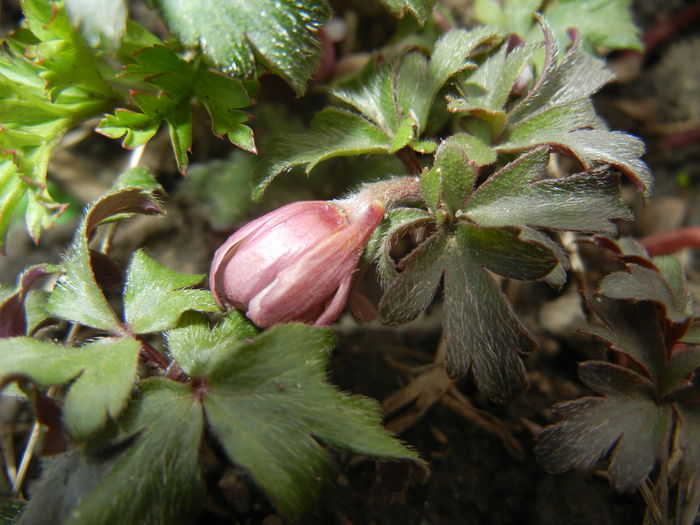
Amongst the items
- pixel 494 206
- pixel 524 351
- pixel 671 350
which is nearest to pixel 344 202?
pixel 494 206

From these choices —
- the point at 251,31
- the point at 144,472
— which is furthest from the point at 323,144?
the point at 144,472

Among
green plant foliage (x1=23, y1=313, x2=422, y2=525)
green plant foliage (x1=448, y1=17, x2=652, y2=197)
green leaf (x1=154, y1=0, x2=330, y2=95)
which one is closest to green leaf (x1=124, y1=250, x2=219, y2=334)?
green plant foliage (x1=23, y1=313, x2=422, y2=525)

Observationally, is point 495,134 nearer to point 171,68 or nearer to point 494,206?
point 494,206

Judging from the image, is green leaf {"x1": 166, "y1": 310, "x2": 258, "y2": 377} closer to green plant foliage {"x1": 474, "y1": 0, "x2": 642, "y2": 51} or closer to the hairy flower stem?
the hairy flower stem

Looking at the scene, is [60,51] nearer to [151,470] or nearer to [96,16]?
[96,16]

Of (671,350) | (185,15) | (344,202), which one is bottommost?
(671,350)

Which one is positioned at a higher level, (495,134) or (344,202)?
Result: (495,134)
